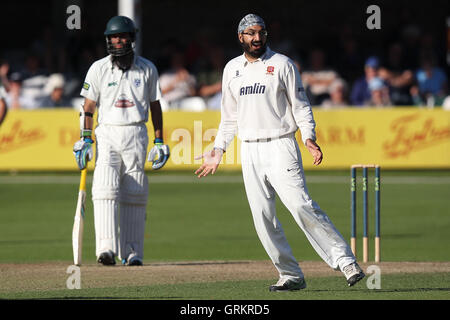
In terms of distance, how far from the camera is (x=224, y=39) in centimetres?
2953

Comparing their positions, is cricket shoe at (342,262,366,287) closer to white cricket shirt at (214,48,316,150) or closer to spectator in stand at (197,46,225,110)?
white cricket shirt at (214,48,316,150)

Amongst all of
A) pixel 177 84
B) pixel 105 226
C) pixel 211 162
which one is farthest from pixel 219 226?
pixel 177 84

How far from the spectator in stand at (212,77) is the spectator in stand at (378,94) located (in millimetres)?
3160

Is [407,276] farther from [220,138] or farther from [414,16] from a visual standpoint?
[414,16]

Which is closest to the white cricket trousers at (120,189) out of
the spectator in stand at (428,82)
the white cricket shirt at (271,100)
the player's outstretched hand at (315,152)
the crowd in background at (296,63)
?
the white cricket shirt at (271,100)

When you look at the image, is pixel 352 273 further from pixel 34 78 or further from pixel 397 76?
pixel 34 78

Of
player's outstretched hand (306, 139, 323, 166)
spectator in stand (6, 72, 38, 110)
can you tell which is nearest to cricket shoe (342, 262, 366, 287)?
player's outstretched hand (306, 139, 323, 166)

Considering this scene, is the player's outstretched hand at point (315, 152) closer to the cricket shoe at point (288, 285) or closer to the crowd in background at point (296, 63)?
the cricket shoe at point (288, 285)

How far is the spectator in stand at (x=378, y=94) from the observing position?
22616 millimetres

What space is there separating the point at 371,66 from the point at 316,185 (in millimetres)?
3919

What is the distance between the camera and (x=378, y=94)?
74.2ft

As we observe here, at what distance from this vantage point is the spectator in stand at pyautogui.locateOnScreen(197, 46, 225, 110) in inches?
924

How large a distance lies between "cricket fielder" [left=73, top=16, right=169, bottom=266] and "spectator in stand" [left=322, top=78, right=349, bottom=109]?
466 inches

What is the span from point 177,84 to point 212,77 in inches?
41.8
